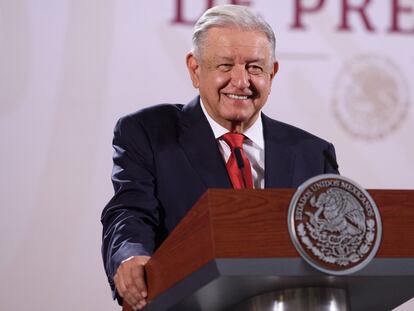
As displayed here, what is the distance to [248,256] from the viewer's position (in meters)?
1.31

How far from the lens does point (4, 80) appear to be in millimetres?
2809

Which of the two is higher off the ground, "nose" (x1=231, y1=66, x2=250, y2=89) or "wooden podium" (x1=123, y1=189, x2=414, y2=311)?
"nose" (x1=231, y1=66, x2=250, y2=89)

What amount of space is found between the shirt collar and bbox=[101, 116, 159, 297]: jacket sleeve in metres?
0.18

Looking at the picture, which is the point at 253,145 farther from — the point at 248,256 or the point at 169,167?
the point at 248,256

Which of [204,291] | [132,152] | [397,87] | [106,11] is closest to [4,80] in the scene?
[106,11]

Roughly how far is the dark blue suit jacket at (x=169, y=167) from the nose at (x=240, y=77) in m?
0.14

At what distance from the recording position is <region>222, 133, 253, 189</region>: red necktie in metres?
1.91

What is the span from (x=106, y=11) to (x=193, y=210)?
5.56ft

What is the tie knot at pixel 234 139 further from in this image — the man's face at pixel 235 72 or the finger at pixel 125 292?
the finger at pixel 125 292

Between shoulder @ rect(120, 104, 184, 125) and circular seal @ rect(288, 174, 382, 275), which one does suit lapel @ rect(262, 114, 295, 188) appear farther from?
circular seal @ rect(288, 174, 382, 275)

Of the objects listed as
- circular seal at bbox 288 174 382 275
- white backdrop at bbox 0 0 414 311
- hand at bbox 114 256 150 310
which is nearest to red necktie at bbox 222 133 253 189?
hand at bbox 114 256 150 310

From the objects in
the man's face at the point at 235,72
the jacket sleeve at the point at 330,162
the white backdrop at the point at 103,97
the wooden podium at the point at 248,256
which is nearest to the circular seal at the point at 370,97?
the white backdrop at the point at 103,97

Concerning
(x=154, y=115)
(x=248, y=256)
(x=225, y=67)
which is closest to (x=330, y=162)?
(x=225, y=67)

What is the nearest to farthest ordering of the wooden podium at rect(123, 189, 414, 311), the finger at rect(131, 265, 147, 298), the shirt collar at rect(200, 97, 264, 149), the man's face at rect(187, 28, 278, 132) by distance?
the wooden podium at rect(123, 189, 414, 311) < the finger at rect(131, 265, 147, 298) < the man's face at rect(187, 28, 278, 132) < the shirt collar at rect(200, 97, 264, 149)
